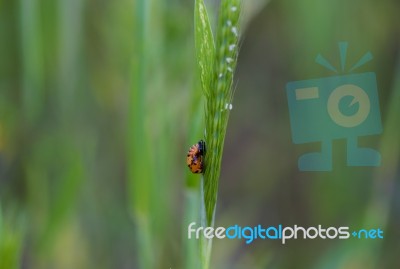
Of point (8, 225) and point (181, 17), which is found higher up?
point (181, 17)

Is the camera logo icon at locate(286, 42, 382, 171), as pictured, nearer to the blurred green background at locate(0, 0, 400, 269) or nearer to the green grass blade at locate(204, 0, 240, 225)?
the blurred green background at locate(0, 0, 400, 269)

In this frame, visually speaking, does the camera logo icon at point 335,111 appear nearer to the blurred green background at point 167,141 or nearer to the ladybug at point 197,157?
the blurred green background at point 167,141

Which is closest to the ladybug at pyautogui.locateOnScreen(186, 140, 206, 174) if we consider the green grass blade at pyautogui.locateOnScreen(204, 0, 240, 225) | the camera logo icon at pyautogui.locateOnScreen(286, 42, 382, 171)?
the green grass blade at pyautogui.locateOnScreen(204, 0, 240, 225)

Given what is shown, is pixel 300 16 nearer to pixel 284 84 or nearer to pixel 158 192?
pixel 284 84

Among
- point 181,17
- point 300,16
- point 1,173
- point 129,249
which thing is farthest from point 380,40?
point 1,173

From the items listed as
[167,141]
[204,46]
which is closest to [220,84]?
[204,46]

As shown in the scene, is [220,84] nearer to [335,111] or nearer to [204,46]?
[204,46]

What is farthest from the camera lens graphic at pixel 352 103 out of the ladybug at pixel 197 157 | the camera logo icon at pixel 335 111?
the ladybug at pixel 197 157
